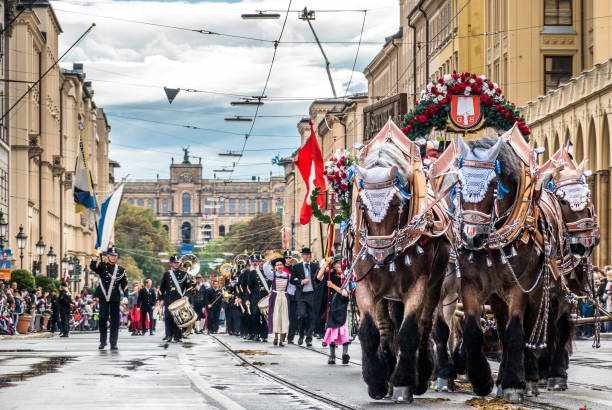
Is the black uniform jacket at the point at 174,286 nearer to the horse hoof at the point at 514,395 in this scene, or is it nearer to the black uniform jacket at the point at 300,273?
the black uniform jacket at the point at 300,273

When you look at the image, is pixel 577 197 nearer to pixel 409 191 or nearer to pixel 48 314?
pixel 409 191

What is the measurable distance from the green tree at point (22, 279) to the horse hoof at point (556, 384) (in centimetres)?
3121

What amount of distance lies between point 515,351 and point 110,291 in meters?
13.4

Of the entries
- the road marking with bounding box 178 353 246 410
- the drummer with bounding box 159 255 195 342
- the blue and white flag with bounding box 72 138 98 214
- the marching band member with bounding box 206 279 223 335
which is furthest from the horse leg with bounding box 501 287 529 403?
the blue and white flag with bounding box 72 138 98 214

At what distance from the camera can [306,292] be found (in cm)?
2681

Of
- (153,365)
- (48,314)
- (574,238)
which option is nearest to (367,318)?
(574,238)

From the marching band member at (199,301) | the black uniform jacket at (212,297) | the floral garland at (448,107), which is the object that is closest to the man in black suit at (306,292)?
the floral garland at (448,107)

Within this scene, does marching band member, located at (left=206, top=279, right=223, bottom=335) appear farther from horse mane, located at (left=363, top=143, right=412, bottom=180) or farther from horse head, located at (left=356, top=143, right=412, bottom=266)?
horse head, located at (left=356, top=143, right=412, bottom=266)

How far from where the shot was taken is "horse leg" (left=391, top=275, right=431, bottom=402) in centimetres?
1212

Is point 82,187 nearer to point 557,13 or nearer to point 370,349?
point 557,13

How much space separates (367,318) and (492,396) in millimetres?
1459

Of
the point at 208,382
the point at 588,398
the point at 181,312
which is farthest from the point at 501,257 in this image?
the point at 181,312

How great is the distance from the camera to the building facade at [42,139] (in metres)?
66.2

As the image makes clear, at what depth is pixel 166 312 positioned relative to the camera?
30031mm
